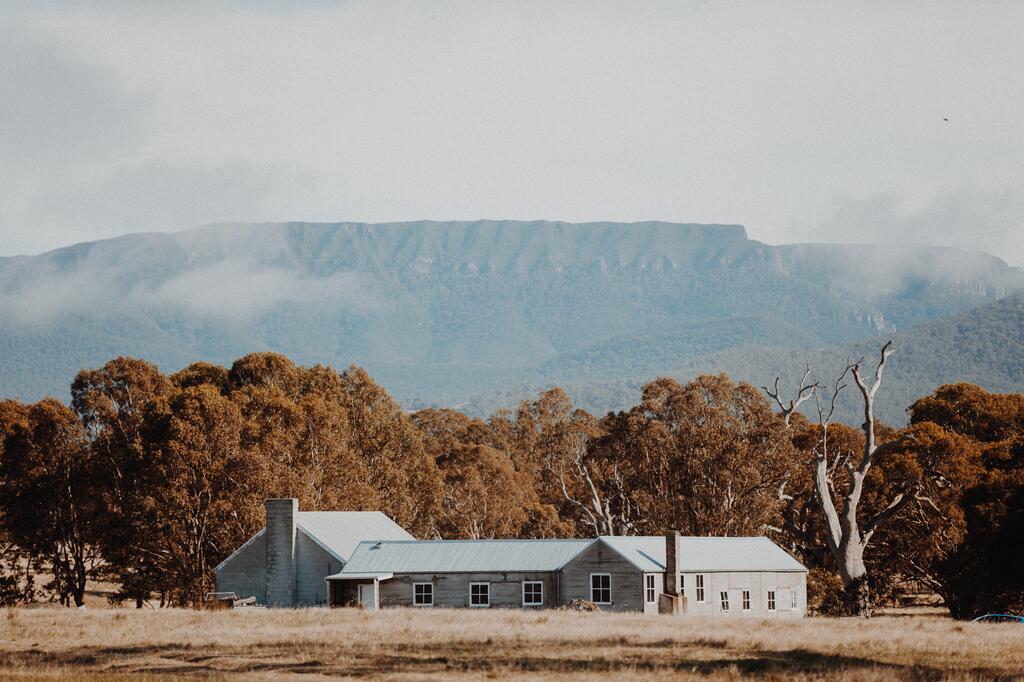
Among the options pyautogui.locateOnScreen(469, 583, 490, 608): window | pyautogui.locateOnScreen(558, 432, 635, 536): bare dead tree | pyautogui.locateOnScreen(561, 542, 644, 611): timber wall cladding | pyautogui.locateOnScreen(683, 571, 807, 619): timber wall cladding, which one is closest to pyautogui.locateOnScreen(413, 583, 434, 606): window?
pyautogui.locateOnScreen(469, 583, 490, 608): window

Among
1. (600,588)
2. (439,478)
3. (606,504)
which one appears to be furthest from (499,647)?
(439,478)

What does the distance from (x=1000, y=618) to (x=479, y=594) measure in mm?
19763

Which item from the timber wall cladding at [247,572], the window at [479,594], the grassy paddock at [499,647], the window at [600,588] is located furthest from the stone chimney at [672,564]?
the timber wall cladding at [247,572]

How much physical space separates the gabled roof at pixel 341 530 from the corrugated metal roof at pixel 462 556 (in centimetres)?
122

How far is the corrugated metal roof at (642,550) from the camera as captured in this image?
5456 centimetres

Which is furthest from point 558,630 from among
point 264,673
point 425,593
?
point 425,593

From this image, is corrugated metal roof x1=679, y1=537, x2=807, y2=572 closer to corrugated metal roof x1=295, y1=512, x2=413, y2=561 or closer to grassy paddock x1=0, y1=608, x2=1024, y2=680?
grassy paddock x1=0, y1=608, x2=1024, y2=680

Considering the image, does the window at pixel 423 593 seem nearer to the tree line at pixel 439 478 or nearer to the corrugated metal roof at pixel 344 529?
the corrugated metal roof at pixel 344 529

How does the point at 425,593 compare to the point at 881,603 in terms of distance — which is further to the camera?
the point at 881,603

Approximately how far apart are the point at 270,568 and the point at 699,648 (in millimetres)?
25746

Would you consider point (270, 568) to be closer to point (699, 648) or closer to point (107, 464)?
point (107, 464)

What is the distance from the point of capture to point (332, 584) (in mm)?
57469

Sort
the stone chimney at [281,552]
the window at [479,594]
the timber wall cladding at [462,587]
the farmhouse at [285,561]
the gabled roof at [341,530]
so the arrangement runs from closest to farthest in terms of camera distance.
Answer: the timber wall cladding at [462,587], the window at [479,594], the stone chimney at [281,552], the farmhouse at [285,561], the gabled roof at [341,530]

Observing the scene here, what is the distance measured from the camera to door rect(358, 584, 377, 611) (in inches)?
2208
